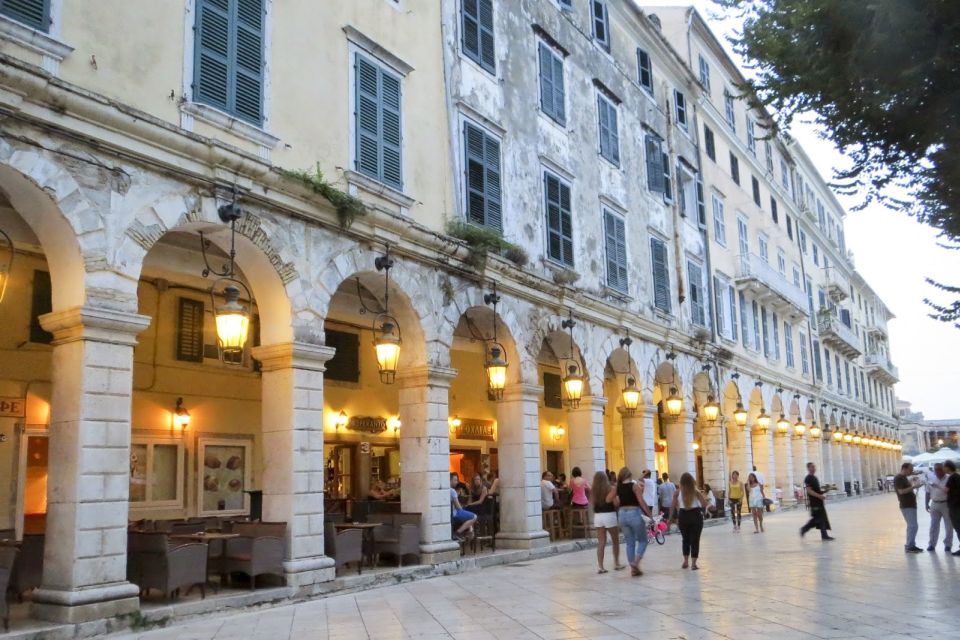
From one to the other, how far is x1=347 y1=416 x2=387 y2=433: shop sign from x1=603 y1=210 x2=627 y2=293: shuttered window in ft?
19.8

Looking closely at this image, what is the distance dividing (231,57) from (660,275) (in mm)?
14908

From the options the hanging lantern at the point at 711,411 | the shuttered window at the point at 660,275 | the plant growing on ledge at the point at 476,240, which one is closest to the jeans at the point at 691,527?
the plant growing on ledge at the point at 476,240

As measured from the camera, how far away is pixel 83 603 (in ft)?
27.7

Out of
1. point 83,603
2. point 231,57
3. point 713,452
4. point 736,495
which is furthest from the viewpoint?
point 713,452

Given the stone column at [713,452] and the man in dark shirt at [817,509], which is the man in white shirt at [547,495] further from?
the stone column at [713,452]

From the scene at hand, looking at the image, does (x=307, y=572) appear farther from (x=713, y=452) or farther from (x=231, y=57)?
(x=713, y=452)

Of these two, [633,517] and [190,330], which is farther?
[190,330]

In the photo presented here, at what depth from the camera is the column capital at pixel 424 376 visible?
548 inches

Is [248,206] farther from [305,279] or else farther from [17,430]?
[17,430]

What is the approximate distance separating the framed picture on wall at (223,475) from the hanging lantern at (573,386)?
238 inches

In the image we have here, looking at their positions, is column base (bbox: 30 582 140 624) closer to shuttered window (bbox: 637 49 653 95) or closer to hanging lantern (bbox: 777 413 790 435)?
shuttered window (bbox: 637 49 653 95)

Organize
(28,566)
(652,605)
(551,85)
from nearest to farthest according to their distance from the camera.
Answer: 1. (28,566)
2. (652,605)
3. (551,85)

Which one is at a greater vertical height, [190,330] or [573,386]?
[190,330]

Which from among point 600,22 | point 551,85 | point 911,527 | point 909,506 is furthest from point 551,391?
point 911,527
